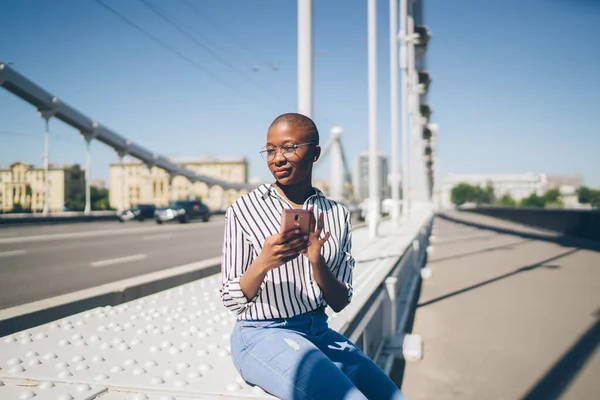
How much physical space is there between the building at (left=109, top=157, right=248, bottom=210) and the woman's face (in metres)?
91.0

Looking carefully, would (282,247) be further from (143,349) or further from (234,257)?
(143,349)

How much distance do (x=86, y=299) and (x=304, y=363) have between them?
3480 mm

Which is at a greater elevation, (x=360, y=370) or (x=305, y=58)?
(x=305, y=58)

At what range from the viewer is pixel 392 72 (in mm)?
18344

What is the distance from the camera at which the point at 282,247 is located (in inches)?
66.5

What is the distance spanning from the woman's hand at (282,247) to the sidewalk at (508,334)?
2.78 m

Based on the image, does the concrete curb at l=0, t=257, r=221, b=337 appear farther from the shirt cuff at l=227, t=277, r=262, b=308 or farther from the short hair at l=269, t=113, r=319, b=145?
the short hair at l=269, t=113, r=319, b=145

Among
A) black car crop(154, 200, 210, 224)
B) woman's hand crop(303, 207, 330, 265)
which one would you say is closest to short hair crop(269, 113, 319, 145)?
woman's hand crop(303, 207, 330, 265)

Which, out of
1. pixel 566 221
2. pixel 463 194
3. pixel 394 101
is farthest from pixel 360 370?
pixel 463 194

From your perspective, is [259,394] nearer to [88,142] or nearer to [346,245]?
[346,245]

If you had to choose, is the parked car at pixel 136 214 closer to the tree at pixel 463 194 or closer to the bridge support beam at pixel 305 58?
the bridge support beam at pixel 305 58

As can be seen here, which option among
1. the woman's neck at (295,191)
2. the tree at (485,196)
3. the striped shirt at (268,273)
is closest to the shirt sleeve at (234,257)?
the striped shirt at (268,273)

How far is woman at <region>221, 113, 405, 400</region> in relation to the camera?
177 cm

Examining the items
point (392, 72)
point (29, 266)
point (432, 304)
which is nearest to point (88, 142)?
point (392, 72)
